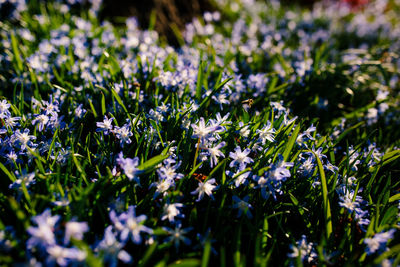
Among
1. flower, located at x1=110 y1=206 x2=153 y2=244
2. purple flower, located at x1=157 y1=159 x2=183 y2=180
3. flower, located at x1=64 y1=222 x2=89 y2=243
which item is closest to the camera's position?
flower, located at x1=64 y1=222 x2=89 y2=243

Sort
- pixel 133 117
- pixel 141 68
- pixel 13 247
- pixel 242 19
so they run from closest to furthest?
pixel 13 247 < pixel 133 117 < pixel 141 68 < pixel 242 19

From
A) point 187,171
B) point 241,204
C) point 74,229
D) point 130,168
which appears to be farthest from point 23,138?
point 241,204

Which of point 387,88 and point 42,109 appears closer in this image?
point 42,109

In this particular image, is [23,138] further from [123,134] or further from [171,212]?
[171,212]

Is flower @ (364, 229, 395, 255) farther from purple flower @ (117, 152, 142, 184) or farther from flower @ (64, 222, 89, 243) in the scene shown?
flower @ (64, 222, 89, 243)

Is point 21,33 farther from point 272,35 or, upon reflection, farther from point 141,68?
point 272,35

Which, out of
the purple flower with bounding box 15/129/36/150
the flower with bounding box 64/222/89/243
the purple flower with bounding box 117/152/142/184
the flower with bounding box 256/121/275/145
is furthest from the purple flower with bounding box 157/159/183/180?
the purple flower with bounding box 15/129/36/150

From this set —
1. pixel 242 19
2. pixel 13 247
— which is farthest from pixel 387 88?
pixel 13 247

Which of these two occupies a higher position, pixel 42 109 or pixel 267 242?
pixel 42 109

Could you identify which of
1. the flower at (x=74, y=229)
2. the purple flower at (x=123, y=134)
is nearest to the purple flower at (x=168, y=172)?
the purple flower at (x=123, y=134)
